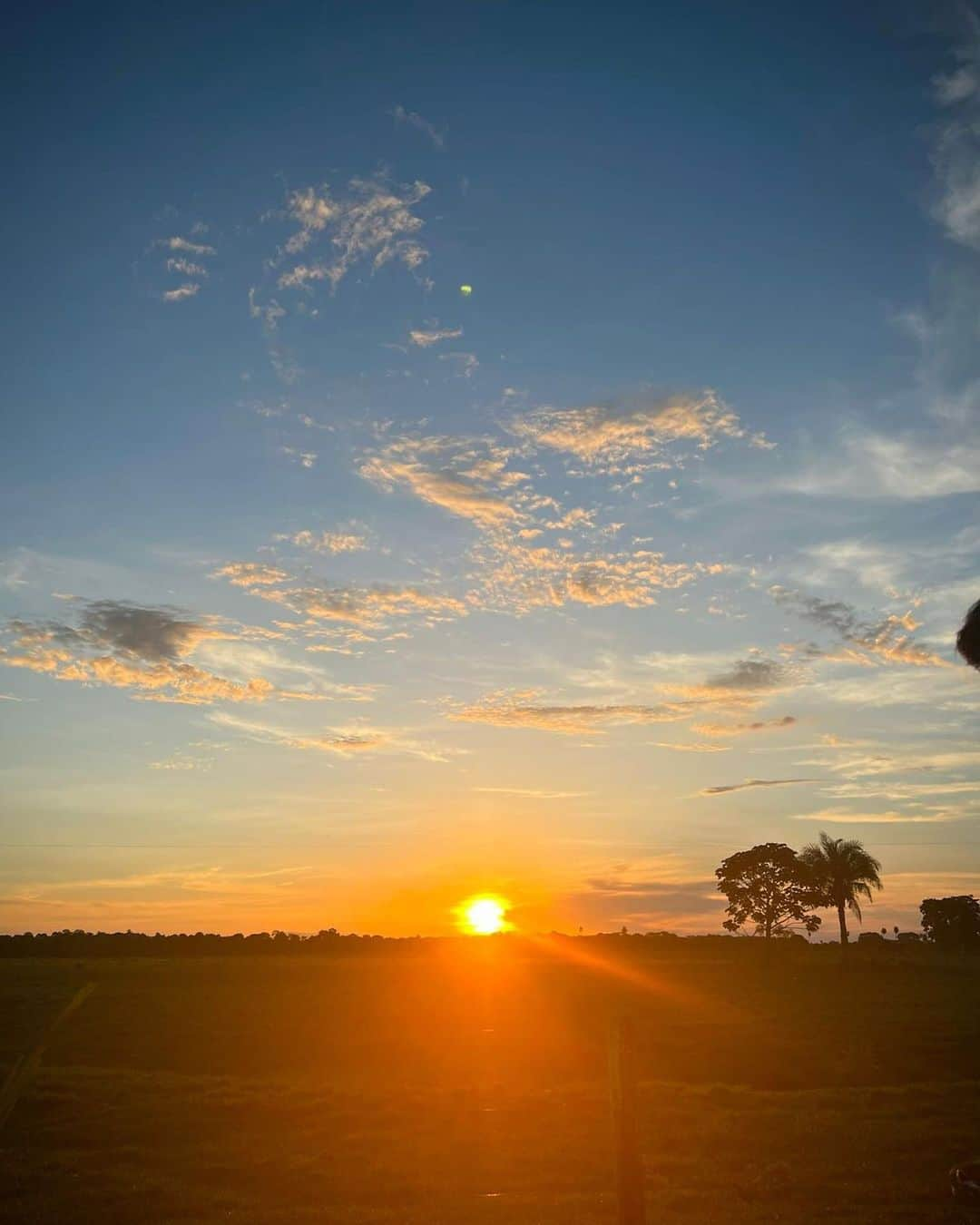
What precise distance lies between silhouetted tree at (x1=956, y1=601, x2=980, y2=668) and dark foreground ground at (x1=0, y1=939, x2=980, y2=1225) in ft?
37.0

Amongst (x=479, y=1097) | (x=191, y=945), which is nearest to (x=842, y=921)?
(x=479, y=1097)

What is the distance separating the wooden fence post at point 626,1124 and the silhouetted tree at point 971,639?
10327 millimetres

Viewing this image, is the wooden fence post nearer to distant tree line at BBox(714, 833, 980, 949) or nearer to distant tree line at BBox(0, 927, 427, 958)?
distant tree line at BBox(714, 833, 980, 949)

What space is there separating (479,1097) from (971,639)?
77.4ft

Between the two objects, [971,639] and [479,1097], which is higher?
[971,639]

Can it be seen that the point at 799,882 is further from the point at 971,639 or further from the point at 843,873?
the point at 971,639

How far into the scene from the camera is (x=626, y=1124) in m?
13.7

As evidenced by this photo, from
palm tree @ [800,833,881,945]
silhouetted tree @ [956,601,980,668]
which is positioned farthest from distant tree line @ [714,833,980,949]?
silhouetted tree @ [956,601,980,668]

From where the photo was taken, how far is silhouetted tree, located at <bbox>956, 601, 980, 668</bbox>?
1884 cm

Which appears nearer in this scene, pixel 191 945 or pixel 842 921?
pixel 842 921

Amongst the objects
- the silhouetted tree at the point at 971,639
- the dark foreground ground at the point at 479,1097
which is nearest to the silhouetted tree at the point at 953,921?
the dark foreground ground at the point at 479,1097

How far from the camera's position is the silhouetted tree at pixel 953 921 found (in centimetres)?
11306

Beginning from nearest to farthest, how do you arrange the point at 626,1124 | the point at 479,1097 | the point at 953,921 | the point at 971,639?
the point at 626,1124, the point at 971,639, the point at 479,1097, the point at 953,921

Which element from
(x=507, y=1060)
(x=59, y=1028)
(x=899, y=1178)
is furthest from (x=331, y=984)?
(x=899, y=1178)
